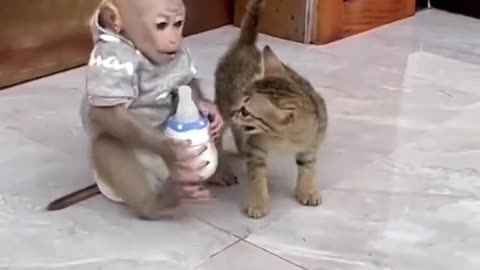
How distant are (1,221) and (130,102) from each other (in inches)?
11.2

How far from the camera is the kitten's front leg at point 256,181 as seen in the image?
1.49 meters

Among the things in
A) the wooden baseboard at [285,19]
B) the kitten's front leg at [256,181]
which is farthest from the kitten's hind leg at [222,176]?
the wooden baseboard at [285,19]

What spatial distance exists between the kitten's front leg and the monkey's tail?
26 centimetres

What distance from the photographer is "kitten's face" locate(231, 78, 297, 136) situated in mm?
1429

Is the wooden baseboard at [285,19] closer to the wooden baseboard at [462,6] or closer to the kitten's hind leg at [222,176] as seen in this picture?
the wooden baseboard at [462,6]

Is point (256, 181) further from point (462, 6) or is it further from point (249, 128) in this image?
point (462, 6)

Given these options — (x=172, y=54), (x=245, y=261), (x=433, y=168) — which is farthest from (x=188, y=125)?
(x=433, y=168)

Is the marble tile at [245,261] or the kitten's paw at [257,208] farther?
the kitten's paw at [257,208]

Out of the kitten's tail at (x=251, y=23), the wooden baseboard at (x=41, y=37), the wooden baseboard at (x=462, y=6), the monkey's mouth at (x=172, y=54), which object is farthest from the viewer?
the wooden baseboard at (x=462, y=6)

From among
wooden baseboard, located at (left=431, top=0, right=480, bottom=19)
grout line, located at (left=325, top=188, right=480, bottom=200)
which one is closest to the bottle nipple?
grout line, located at (left=325, top=188, right=480, bottom=200)

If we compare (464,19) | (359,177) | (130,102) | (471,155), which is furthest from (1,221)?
(464,19)

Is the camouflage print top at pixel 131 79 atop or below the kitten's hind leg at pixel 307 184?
atop

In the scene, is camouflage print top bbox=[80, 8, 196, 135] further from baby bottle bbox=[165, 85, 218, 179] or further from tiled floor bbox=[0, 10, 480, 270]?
tiled floor bbox=[0, 10, 480, 270]

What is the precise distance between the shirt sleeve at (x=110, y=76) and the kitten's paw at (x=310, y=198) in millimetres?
341
